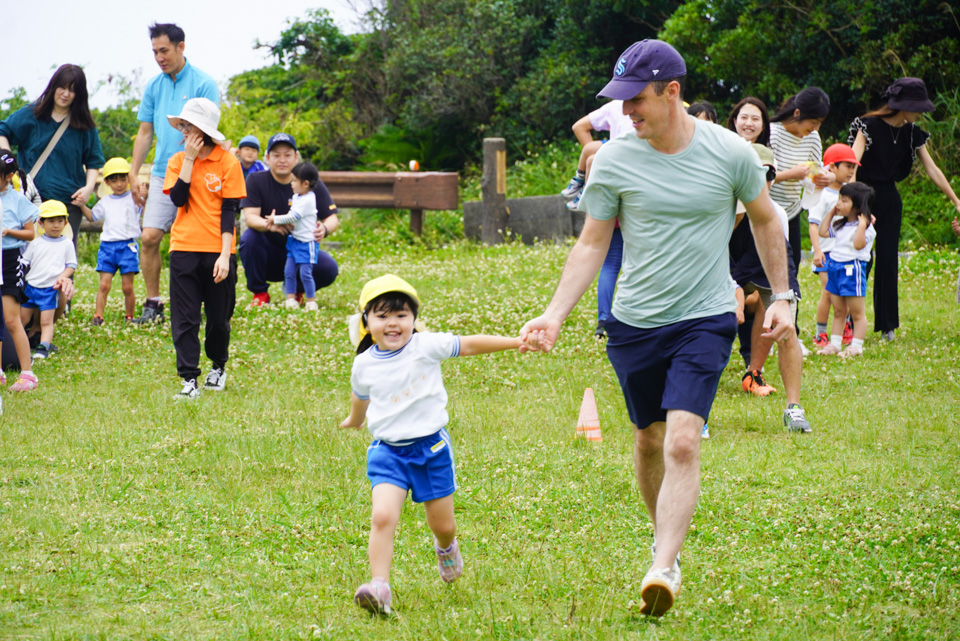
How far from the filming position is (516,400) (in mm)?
8203

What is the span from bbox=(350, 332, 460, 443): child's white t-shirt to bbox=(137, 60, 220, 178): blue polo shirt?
20.7ft

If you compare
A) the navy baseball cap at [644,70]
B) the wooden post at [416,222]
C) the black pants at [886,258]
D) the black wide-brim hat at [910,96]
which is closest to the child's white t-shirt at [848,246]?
the black pants at [886,258]

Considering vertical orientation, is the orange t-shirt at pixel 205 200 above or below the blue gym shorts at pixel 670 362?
above

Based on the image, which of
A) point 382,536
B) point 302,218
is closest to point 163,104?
point 302,218

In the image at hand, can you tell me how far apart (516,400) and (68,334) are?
5272 millimetres

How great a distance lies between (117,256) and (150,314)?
2.32 feet

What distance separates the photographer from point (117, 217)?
11.3 m

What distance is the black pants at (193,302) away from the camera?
816cm

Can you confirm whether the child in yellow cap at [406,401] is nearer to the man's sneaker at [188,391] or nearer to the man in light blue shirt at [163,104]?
the man's sneaker at [188,391]

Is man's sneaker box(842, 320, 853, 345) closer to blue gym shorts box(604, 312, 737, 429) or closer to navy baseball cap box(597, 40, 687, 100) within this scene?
blue gym shorts box(604, 312, 737, 429)

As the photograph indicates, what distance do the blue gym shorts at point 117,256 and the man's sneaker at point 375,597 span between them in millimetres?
7931

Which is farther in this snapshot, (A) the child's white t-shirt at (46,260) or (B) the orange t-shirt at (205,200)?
(A) the child's white t-shirt at (46,260)

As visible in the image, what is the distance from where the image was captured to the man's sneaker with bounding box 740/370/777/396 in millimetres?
8234

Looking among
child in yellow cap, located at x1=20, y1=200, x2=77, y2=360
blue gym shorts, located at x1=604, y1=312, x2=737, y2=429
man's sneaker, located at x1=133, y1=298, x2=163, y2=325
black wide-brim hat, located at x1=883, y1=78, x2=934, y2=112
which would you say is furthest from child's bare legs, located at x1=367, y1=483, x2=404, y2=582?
man's sneaker, located at x1=133, y1=298, x2=163, y2=325
